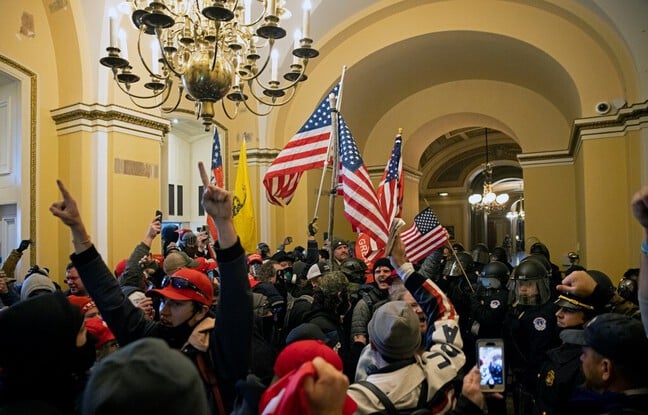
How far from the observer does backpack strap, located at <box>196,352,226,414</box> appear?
1.93 m

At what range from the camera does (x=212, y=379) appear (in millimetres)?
1959

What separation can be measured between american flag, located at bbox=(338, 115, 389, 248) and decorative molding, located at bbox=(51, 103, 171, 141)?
170 inches

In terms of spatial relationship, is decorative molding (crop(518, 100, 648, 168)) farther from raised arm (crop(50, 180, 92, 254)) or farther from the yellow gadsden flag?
raised arm (crop(50, 180, 92, 254))

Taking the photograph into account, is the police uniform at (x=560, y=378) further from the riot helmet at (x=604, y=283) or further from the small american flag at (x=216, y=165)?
the small american flag at (x=216, y=165)

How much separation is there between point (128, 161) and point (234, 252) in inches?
290

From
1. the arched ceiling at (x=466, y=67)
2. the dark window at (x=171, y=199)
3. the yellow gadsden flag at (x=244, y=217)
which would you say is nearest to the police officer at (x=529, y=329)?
the yellow gadsden flag at (x=244, y=217)

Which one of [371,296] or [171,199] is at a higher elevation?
[171,199]

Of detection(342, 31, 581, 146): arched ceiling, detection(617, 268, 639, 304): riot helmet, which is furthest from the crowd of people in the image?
detection(342, 31, 581, 146): arched ceiling

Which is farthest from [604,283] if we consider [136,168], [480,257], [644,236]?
[136,168]

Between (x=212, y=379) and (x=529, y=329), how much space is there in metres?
2.74

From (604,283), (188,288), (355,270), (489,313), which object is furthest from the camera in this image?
(355,270)

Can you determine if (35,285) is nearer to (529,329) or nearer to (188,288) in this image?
(188,288)

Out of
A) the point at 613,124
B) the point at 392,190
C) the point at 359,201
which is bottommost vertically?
the point at 359,201

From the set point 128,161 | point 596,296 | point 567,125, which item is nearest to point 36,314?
point 596,296
